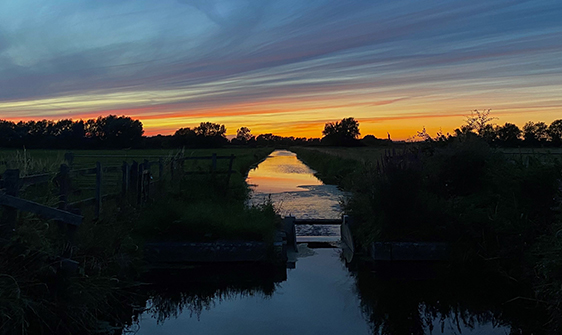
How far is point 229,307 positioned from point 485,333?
12.2 ft

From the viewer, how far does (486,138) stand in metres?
13.7

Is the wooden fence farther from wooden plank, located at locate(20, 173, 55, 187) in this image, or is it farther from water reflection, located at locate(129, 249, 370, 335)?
water reflection, located at locate(129, 249, 370, 335)

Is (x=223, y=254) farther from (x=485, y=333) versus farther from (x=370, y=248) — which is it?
(x=485, y=333)

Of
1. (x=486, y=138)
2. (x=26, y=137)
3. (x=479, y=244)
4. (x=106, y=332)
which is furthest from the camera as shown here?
(x=26, y=137)

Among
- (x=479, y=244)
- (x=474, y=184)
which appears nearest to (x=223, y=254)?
(x=479, y=244)

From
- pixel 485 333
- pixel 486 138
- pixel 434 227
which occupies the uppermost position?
pixel 486 138

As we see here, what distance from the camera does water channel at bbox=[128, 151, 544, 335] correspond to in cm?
662

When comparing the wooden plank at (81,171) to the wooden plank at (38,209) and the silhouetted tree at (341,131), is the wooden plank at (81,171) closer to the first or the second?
the wooden plank at (38,209)

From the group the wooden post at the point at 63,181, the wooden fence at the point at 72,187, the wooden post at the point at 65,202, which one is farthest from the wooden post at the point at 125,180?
the wooden post at the point at 63,181

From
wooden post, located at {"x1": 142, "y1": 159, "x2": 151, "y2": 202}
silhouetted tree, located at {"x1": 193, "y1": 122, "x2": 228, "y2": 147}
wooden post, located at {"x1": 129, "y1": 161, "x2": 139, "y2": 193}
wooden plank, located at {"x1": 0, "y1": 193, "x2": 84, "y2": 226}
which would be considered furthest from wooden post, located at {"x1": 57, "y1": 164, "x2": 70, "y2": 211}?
silhouetted tree, located at {"x1": 193, "y1": 122, "x2": 228, "y2": 147}

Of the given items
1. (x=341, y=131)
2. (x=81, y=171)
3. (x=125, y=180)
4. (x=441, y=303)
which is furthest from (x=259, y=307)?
(x=341, y=131)

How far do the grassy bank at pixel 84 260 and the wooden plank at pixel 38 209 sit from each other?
0.70ft

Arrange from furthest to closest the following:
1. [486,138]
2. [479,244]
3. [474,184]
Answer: [486,138], [474,184], [479,244]

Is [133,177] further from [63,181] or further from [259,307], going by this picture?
[259,307]
